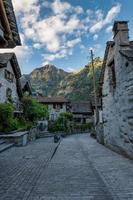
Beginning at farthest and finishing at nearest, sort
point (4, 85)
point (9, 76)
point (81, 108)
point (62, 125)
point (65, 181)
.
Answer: point (81, 108)
point (62, 125)
point (9, 76)
point (4, 85)
point (65, 181)

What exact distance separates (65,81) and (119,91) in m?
104

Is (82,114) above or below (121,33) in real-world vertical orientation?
below

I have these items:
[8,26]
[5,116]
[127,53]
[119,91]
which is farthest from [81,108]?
[8,26]

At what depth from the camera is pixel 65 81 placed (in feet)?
385

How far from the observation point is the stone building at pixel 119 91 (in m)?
12.5

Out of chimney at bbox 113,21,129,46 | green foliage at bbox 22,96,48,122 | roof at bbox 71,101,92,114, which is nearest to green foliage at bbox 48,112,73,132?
roof at bbox 71,101,92,114

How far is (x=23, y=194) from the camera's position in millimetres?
6711

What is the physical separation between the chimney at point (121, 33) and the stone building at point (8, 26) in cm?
645

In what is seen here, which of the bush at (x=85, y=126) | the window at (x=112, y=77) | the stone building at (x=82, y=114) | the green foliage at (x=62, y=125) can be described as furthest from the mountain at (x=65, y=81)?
the window at (x=112, y=77)

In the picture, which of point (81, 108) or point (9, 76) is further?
point (81, 108)

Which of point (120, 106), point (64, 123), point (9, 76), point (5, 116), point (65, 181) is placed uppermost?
point (9, 76)

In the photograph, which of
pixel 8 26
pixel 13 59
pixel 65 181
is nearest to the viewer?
pixel 65 181

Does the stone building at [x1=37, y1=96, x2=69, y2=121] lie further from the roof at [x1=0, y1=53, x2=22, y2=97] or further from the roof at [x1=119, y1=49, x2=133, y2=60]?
the roof at [x1=119, y1=49, x2=133, y2=60]

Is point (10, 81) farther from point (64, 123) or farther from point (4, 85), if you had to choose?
point (64, 123)
